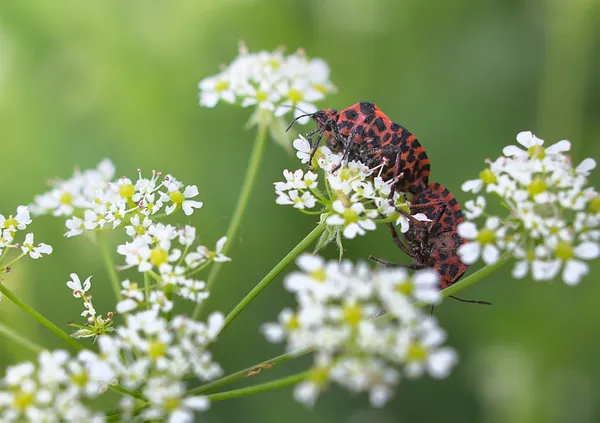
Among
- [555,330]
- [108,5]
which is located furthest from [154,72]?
[555,330]

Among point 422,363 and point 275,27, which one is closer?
point 422,363

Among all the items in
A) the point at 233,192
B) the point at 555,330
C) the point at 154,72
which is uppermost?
the point at 154,72

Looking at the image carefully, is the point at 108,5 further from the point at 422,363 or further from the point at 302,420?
the point at 422,363

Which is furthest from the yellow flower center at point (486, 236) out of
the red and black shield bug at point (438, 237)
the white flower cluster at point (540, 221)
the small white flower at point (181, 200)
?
the small white flower at point (181, 200)

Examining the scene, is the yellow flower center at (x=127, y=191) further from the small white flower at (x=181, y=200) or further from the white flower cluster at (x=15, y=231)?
the white flower cluster at (x=15, y=231)

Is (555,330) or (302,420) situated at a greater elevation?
(555,330)

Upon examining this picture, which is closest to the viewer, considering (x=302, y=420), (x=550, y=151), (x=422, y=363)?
(x=422, y=363)
